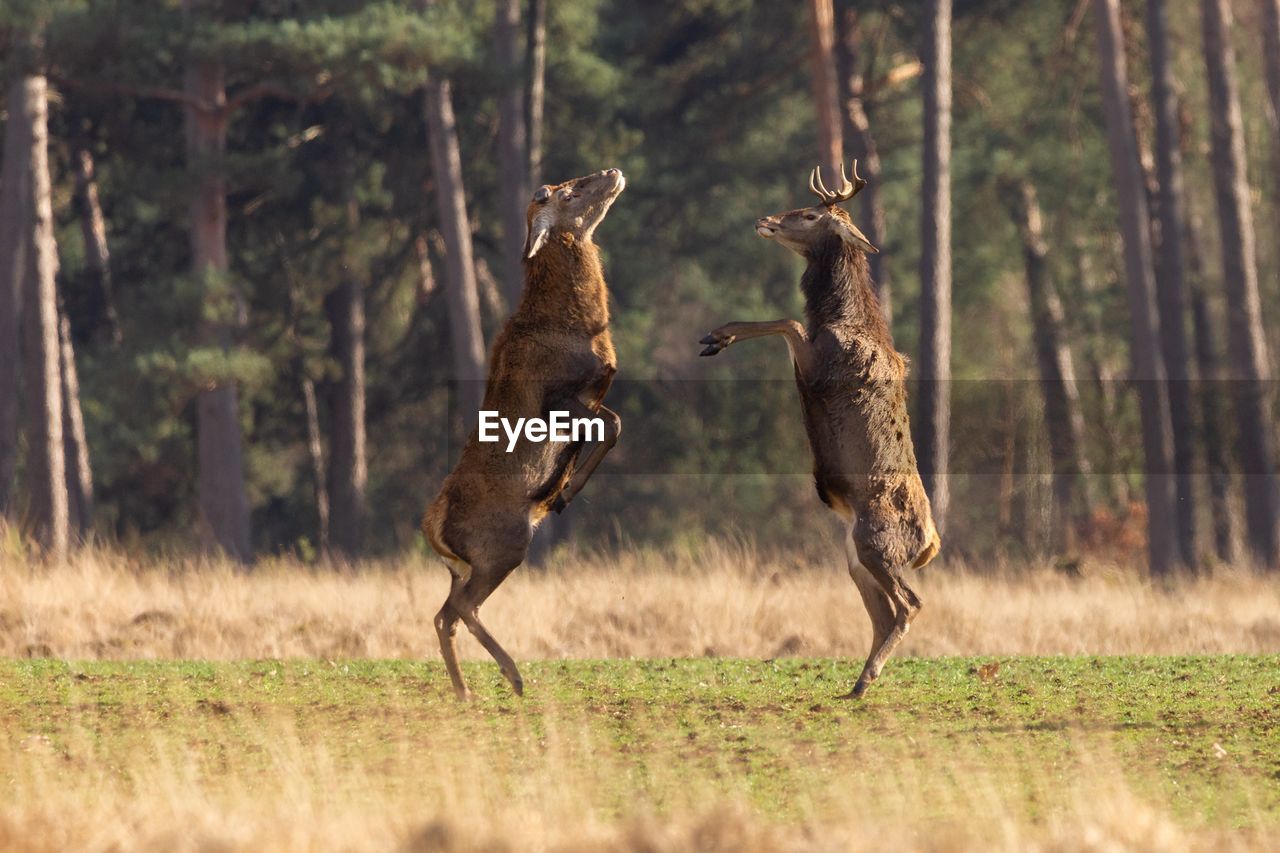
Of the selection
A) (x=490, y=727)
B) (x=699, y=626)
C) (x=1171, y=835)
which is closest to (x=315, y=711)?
(x=490, y=727)

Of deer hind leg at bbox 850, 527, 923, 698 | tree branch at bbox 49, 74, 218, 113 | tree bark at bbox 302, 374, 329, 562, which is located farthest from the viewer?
tree bark at bbox 302, 374, 329, 562

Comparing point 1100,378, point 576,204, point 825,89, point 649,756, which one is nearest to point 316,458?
point 825,89

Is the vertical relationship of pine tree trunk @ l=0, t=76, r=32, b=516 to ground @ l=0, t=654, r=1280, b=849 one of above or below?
above

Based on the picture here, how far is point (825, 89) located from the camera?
92.3 ft

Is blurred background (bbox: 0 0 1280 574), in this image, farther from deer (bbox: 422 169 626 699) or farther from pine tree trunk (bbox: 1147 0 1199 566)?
deer (bbox: 422 169 626 699)

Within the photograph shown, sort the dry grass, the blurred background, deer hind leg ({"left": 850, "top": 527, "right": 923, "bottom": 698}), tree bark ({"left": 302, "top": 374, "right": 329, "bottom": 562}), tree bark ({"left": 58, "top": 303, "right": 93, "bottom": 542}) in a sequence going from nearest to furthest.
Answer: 1. deer hind leg ({"left": 850, "top": 527, "right": 923, "bottom": 698})
2. the dry grass
3. the blurred background
4. tree bark ({"left": 58, "top": 303, "right": 93, "bottom": 542})
5. tree bark ({"left": 302, "top": 374, "right": 329, "bottom": 562})

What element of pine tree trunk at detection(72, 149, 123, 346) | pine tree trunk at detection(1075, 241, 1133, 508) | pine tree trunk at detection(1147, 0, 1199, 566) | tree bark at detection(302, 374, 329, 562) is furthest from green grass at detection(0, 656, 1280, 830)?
pine tree trunk at detection(1075, 241, 1133, 508)

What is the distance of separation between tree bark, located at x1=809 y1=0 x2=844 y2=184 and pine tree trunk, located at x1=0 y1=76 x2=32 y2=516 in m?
11.5

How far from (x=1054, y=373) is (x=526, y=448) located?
95.3 feet

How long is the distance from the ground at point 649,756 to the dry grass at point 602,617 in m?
3.08

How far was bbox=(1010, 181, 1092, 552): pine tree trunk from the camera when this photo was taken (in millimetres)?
36469

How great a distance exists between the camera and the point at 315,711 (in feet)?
32.2

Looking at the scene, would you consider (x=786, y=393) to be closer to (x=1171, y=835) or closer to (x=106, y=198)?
(x=106, y=198)

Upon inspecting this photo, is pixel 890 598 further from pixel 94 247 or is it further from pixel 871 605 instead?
pixel 94 247
